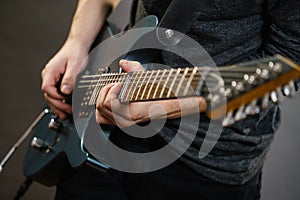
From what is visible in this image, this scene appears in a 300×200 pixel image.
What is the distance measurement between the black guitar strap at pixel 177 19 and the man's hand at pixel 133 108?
0.07m

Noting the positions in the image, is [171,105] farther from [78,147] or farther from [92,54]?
[92,54]

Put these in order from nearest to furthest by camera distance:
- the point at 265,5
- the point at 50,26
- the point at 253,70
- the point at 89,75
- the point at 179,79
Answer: the point at 253,70 → the point at 179,79 → the point at 265,5 → the point at 89,75 → the point at 50,26

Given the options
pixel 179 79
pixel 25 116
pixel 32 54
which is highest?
pixel 179 79

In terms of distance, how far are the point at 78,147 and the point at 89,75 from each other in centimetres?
17

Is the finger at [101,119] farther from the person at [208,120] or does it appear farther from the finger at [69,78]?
the finger at [69,78]

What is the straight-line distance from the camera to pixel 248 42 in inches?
33.3

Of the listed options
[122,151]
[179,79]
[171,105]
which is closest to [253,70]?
[179,79]

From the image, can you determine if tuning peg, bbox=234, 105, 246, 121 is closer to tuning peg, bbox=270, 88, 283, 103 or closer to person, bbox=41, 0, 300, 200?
tuning peg, bbox=270, 88, 283, 103

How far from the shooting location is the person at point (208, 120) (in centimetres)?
80

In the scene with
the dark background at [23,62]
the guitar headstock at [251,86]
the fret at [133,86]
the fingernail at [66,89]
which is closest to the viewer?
the guitar headstock at [251,86]

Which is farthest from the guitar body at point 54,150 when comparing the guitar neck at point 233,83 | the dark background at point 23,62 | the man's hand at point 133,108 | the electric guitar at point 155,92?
the dark background at point 23,62

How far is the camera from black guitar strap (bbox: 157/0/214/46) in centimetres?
83

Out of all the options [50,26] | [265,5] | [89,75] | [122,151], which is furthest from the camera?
[50,26]

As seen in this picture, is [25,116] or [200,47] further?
[25,116]
